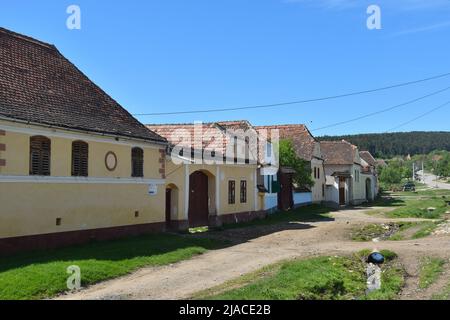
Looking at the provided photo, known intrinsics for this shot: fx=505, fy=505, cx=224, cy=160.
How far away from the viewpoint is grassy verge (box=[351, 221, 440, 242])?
21277 millimetres

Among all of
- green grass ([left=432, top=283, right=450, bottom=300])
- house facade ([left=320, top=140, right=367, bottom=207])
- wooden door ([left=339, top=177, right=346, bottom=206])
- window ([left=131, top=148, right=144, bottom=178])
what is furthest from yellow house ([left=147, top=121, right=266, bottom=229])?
wooden door ([left=339, top=177, right=346, bottom=206])

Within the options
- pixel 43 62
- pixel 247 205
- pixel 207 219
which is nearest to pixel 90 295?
pixel 43 62

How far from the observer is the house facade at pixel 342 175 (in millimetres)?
44875

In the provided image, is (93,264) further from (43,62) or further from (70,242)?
(43,62)

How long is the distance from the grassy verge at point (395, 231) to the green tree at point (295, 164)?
9.61 m

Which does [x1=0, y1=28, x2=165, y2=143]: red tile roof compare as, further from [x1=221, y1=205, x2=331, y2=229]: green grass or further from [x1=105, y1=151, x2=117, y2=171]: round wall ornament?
[x1=221, y1=205, x2=331, y2=229]: green grass

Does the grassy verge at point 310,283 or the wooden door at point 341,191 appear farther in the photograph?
the wooden door at point 341,191

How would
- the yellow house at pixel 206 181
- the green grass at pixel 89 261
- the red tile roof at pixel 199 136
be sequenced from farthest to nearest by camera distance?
the red tile roof at pixel 199 136
the yellow house at pixel 206 181
the green grass at pixel 89 261

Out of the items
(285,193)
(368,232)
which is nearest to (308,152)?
(285,193)

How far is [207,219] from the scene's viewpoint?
23.9m

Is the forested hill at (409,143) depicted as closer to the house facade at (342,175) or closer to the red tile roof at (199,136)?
the house facade at (342,175)

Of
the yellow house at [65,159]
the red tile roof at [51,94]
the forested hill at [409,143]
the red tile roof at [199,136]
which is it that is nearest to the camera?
the yellow house at [65,159]

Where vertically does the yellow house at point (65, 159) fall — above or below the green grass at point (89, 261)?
above

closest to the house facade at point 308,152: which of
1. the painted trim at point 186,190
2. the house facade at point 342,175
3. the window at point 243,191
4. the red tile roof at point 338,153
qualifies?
the house facade at point 342,175
